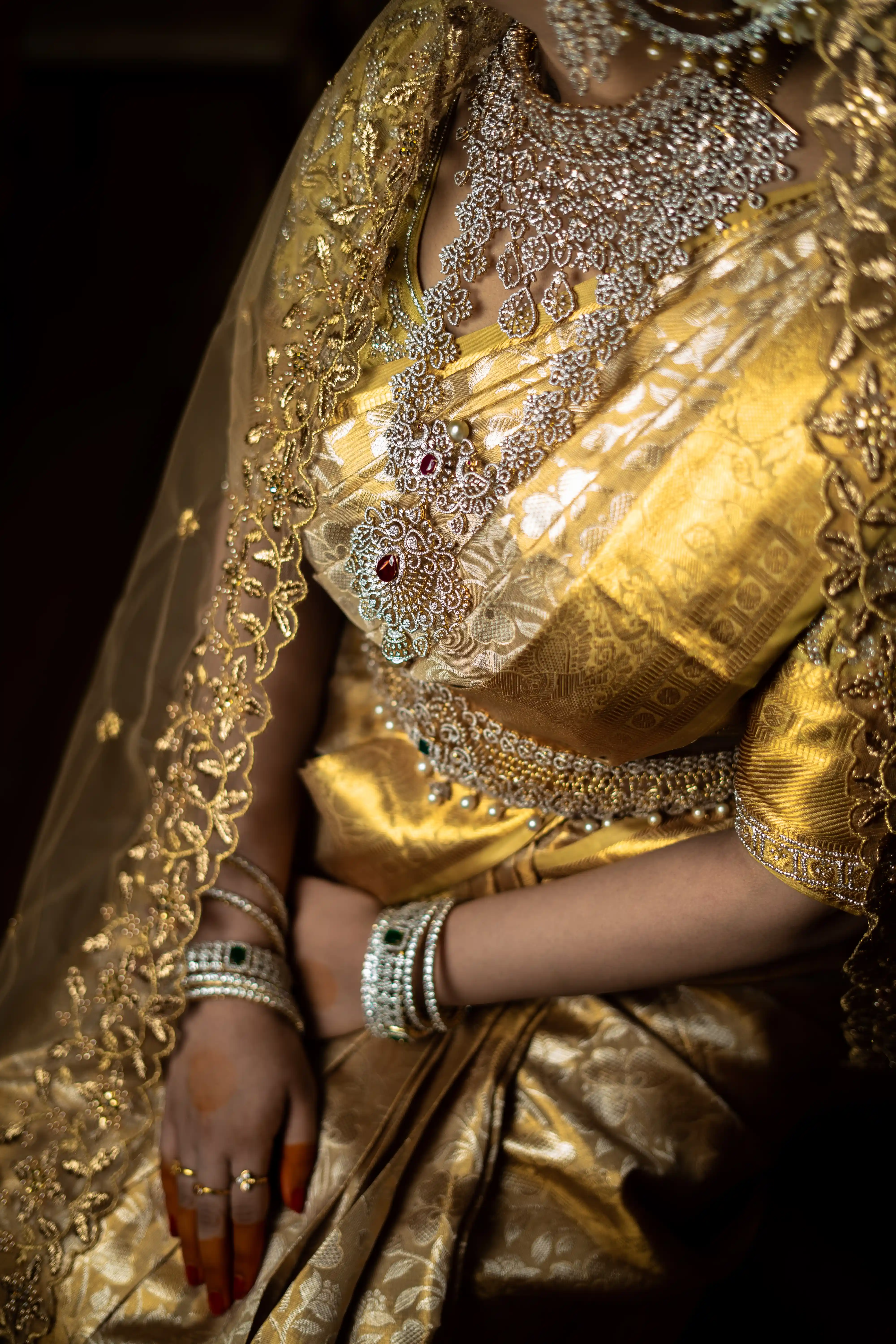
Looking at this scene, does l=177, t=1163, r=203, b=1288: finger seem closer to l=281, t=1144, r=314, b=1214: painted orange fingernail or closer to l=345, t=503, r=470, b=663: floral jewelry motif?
l=281, t=1144, r=314, b=1214: painted orange fingernail

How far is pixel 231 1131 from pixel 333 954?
14 cm

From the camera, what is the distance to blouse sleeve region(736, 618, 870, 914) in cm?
53

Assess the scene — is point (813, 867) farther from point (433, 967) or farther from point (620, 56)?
point (620, 56)

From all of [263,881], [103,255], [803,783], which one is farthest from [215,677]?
[103,255]

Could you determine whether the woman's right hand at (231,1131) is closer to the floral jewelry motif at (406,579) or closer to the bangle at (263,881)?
the bangle at (263,881)

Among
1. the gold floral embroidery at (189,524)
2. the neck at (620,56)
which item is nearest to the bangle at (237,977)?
the gold floral embroidery at (189,524)

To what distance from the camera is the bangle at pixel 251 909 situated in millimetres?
748

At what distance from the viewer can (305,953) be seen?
2.53ft

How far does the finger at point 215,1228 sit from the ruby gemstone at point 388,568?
15.9 inches

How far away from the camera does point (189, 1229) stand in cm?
66

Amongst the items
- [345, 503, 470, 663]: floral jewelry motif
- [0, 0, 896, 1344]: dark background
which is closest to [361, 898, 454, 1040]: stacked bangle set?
[345, 503, 470, 663]: floral jewelry motif

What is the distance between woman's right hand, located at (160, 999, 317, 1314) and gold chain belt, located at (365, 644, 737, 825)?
23 cm

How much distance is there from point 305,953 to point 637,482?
453mm

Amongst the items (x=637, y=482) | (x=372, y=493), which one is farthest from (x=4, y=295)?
(x=637, y=482)
